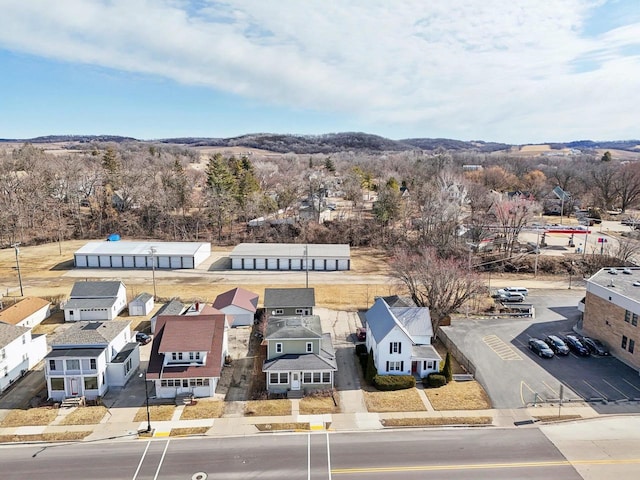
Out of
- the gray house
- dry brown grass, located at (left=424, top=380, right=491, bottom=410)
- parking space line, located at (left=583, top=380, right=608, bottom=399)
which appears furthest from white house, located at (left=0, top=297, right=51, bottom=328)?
parking space line, located at (left=583, top=380, right=608, bottom=399)

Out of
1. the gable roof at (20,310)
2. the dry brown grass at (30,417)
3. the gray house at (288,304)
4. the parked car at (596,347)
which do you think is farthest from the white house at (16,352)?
the parked car at (596,347)

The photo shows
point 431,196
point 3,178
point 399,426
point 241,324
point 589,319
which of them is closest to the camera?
point 399,426

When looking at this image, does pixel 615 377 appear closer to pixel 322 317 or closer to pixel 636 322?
pixel 636 322

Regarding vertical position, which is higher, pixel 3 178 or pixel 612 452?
pixel 3 178

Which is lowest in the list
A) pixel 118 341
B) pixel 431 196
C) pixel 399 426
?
pixel 399 426

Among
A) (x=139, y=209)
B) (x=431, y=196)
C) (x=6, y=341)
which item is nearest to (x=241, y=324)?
(x=6, y=341)

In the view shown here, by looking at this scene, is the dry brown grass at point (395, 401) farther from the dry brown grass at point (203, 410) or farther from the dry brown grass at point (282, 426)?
the dry brown grass at point (203, 410)
